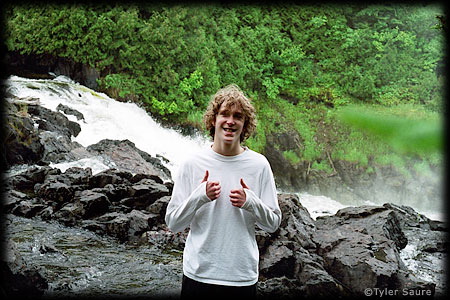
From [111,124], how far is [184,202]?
30.8 ft

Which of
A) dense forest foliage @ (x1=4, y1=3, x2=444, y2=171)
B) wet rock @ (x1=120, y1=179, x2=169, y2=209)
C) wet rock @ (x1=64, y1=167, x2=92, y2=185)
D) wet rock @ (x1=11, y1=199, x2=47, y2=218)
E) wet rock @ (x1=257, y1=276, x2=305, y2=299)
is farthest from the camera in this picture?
dense forest foliage @ (x1=4, y1=3, x2=444, y2=171)

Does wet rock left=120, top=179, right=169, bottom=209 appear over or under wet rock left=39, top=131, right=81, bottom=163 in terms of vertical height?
under

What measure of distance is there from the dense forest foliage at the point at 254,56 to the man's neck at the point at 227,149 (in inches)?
454

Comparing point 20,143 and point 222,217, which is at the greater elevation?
point 222,217

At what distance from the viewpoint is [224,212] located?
192cm

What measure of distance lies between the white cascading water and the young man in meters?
7.72

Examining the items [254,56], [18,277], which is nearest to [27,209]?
[18,277]

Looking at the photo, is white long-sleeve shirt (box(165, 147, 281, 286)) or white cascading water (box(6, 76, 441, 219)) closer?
white long-sleeve shirt (box(165, 147, 281, 286))

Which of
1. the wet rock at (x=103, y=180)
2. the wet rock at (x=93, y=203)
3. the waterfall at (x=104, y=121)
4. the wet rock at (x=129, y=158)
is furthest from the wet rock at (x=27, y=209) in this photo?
the waterfall at (x=104, y=121)

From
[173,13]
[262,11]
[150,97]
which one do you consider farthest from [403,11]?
[150,97]

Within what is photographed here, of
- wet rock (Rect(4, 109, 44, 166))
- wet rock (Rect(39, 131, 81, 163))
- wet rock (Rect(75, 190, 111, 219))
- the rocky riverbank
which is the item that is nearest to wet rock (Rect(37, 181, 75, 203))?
the rocky riverbank

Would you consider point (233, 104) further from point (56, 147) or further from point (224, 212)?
point (56, 147)

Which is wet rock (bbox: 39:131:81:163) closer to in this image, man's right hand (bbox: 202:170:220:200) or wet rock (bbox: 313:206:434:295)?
wet rock (bbox: 313:206:434:295)

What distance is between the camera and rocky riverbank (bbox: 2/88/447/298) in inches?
172
